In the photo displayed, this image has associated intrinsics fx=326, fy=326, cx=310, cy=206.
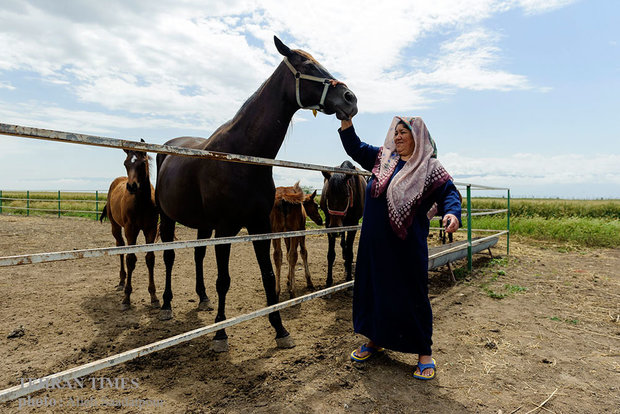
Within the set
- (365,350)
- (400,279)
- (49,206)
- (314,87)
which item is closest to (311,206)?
(314,87)

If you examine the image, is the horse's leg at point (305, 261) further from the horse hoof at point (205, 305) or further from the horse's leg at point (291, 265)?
the horse hoof at point (205, 305)

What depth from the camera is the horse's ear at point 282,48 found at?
Answer: 286cm

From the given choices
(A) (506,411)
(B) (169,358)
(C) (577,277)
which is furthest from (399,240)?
(C) (577,277)

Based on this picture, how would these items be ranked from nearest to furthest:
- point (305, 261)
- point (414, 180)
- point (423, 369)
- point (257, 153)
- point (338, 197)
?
point (414, 180)
point (423, 369)
point (257, 153)
point (338, 197)
point (305, 261)

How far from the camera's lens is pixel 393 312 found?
8.00 feet

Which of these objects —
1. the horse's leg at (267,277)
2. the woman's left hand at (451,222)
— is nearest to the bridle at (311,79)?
the horse's leg at (267,277)

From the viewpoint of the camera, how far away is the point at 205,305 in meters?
4.29

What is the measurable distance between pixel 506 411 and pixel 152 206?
178 inches

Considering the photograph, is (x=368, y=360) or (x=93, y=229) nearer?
(x=368, y=360)

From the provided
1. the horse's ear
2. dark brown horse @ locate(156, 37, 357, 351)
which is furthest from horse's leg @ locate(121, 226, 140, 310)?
the horse's ear

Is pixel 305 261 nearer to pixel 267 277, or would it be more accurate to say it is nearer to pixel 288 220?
pixel 288 220

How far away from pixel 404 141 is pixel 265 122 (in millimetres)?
1237

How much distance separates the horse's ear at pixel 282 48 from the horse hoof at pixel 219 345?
2.64m

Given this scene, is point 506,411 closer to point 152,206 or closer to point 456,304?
point 456,304
